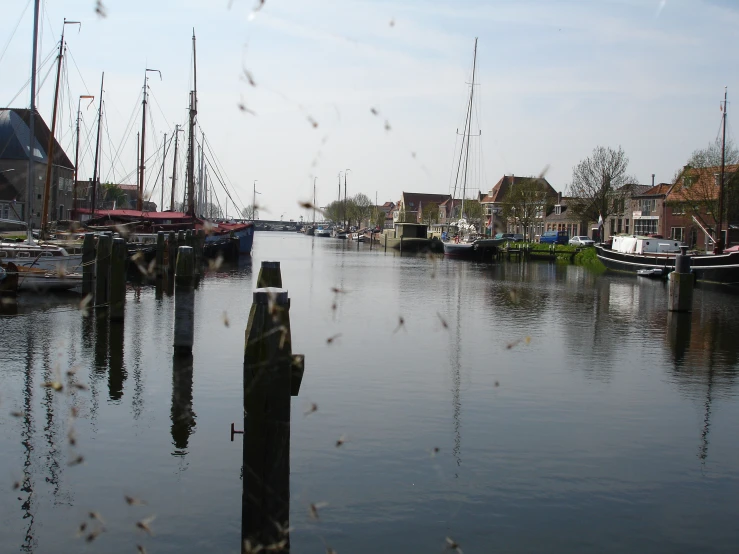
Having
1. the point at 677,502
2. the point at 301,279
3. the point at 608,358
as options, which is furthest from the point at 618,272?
the point at 677,502

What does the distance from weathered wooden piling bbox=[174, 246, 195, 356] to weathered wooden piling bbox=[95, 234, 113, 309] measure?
557cm

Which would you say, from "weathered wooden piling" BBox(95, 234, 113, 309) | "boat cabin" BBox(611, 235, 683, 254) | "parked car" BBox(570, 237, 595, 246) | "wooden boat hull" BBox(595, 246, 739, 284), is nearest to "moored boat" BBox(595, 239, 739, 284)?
"wooden boat hull" BBox(595, 246, 739, 284)

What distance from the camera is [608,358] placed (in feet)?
75.1

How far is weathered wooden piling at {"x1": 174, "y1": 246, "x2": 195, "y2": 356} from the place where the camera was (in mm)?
19703

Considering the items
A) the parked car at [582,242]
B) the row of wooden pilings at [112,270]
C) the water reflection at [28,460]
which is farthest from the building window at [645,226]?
the water reflection at [28,460]

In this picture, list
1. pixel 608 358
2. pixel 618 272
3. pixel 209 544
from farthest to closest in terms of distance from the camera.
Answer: pixel 618 272 < pixel 608 358 < pixel 209 544

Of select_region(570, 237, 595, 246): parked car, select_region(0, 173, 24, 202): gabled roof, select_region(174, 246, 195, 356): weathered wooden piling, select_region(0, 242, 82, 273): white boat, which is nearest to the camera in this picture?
select_region(174, 246, 195, 356): weathered wooden piling

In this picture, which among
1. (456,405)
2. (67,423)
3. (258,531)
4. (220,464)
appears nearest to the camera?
(258,531)

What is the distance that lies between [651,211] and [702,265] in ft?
161

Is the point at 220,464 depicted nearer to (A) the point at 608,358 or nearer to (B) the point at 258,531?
(B) the point at 258,531

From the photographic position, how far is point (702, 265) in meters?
52.5

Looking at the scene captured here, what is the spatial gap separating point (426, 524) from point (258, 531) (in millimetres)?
2582

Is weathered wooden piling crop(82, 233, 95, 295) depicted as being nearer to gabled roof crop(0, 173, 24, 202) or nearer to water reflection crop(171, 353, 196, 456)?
water reflection crop(171, 353, 196, 456)

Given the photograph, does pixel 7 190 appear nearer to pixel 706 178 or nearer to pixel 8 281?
pixel 8 281
